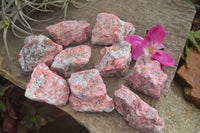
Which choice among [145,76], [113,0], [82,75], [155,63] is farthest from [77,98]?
[113,0]

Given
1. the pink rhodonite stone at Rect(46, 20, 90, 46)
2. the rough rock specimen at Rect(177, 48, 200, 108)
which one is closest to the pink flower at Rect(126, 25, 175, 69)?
the pink rhodonite stone at Rect(46, 20, 90, 46)

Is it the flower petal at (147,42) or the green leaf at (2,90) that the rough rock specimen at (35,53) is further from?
the flower petal at (147,42)

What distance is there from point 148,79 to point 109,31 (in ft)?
1.27

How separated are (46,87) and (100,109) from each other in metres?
0.29

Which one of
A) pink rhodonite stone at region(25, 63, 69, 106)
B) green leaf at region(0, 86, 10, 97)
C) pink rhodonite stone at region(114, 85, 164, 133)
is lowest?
green leaf at region(0, 86, 10, 97)

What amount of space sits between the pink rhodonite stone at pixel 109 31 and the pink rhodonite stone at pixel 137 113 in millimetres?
368

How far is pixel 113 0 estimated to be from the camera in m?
1.55

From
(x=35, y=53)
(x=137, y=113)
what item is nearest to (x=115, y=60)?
Result: (x=137, y=113)

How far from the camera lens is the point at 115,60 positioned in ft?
3.45

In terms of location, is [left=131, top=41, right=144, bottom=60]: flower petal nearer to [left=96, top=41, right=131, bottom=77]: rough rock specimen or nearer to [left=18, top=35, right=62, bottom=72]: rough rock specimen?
[left=96, top=41, right=131, bottom=77]: rough rock specimen

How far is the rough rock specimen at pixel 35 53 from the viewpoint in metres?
1.06

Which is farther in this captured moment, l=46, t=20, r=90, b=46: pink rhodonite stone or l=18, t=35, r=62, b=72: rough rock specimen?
l=46, t=20, r=90, b=46: pink rhodonite stone

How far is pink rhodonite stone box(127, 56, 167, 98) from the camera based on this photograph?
0.99m

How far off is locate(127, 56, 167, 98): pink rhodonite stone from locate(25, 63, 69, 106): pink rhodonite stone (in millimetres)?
352
